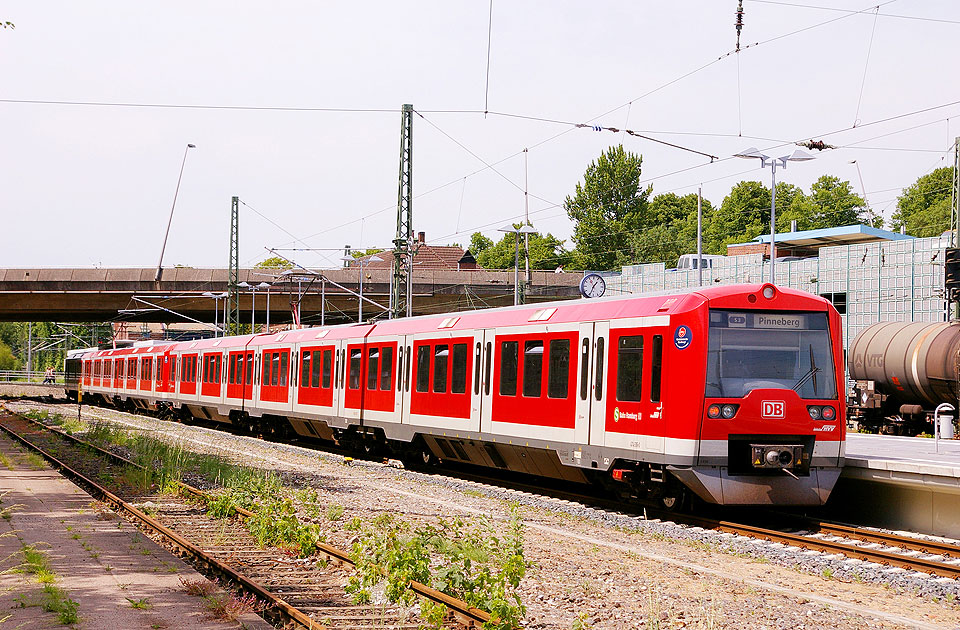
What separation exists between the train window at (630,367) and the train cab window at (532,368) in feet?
7.26

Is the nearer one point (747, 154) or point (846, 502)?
point (846, 502)

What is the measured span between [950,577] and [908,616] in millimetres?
2012

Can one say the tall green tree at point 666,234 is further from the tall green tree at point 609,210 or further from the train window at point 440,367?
the train window at point 440,367

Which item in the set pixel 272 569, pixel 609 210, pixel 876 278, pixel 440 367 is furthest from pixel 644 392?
pixel 609 210

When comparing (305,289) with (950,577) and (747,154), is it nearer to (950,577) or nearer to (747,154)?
(747,154)

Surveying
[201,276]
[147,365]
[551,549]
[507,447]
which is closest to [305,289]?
[201,276]

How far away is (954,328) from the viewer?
94.4 ft

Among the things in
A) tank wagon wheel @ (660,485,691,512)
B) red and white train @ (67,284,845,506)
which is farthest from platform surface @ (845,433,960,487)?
tank wagon wheel @ (660,485,691,512)

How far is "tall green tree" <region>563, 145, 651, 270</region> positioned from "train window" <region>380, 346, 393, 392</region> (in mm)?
74971

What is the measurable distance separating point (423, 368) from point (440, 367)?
0.82m

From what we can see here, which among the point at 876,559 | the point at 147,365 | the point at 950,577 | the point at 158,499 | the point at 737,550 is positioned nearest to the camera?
the point at 950,577

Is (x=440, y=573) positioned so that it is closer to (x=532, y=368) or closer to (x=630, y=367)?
(x=630, y=367)

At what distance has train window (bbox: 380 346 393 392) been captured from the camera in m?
22.6

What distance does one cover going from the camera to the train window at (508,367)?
17594 millimetres
